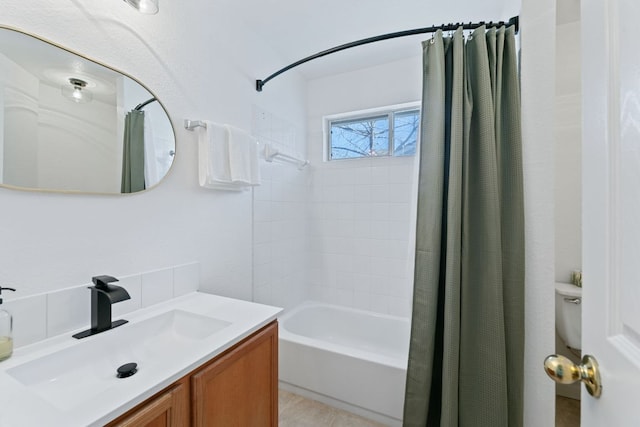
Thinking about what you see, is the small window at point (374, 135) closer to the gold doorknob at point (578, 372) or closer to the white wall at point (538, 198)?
the white wall at point (538, 198)

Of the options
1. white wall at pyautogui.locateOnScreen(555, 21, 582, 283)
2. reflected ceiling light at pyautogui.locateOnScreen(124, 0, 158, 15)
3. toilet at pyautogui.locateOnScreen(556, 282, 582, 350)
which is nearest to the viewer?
reflected ceiling light at pyautogui.locateOnScreen(124, 0, 158, 15)

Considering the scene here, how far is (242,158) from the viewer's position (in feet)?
5.35

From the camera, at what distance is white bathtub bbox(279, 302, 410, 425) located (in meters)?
1.62

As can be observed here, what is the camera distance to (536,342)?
3.60 feet

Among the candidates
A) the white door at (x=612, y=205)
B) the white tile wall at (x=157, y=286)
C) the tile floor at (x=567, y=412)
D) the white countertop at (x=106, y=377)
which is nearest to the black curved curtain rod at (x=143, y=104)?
the white tile wall at (x=157, y=286)

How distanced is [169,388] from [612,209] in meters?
1.03

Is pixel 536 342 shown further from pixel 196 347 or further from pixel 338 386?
pixel 196 347

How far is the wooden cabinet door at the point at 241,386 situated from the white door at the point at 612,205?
0.90 m

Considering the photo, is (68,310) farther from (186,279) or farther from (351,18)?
(351,18)

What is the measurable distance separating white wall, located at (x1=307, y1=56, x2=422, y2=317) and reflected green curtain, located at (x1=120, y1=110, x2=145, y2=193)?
1691 mm

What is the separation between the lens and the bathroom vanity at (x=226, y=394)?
69 centimetres

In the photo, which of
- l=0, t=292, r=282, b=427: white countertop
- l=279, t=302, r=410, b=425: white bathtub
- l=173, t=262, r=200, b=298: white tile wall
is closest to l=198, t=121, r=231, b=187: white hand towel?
l=173, t=262, r=200, b=298: white tile wall

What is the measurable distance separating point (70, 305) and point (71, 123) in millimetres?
655

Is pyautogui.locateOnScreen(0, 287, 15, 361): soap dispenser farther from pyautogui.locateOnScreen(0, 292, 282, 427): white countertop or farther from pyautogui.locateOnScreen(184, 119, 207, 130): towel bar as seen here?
pyautogui.locateOnScreen(184, 119, 207, 130): towel bar
